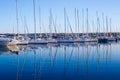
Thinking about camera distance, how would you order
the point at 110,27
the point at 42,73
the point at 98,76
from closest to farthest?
the point at 98,76 < the point at 42,73 < the point at 110,27

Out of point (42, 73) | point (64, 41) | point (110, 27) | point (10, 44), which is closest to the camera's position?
point (42, 73)

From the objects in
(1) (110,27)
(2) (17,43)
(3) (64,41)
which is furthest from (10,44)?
(1) (110,27)

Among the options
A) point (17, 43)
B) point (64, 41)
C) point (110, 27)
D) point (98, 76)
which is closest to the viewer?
point (98, 76)

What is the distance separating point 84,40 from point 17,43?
69.7 feet

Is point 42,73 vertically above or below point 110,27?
below

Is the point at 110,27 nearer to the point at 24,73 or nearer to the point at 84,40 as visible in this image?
the point at 84,40

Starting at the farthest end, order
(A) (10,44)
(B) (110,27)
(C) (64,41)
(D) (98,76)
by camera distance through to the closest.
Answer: (B) (110,27) < (C) (64,41) < (A) (10,44) < (D) (98,76)

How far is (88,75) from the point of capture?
18.8 meters

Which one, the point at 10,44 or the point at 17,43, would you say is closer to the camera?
the point at 10,44

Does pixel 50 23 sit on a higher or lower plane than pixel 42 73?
higher

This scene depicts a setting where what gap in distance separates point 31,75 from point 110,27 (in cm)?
7377

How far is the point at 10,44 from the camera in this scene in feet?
178

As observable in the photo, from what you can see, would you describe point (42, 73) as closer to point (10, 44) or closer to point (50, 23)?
point (10, 44)

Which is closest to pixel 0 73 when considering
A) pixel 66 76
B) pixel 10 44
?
pixel 66 76
